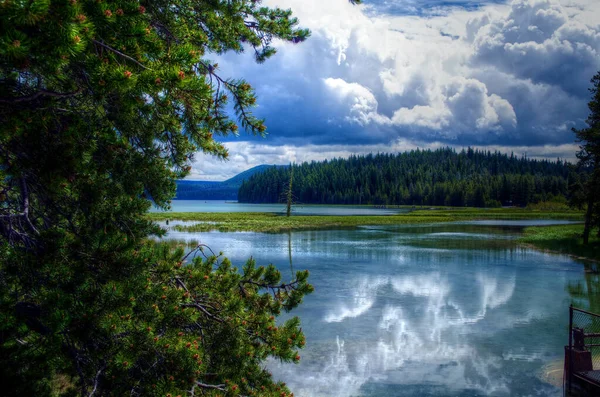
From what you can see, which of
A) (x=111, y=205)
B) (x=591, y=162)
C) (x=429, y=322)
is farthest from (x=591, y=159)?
(x=111, y=205)

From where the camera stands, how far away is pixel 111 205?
217 inches

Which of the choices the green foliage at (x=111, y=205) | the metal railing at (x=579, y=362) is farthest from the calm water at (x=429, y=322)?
the green foliage at (x=111, y=205)

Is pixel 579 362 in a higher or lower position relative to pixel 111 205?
lower

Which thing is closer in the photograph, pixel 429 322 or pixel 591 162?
pixel 429 322

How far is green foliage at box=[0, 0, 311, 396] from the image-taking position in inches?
141

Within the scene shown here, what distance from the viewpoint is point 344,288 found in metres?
23.7

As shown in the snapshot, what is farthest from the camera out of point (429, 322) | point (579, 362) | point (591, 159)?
point (591, 159)

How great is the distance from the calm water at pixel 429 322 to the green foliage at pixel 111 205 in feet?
21.3

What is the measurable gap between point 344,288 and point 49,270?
2004 centimetres

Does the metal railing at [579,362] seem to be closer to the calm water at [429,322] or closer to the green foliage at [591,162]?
the calm water at [429,322]

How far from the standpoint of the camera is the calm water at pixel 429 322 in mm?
12508

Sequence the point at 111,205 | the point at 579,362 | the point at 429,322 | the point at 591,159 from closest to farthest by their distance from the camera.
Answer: the point at 111,205, the point at 579,362, the point at 429,322, the point at 591,159

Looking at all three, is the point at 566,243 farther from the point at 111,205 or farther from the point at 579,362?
the point at 111,205

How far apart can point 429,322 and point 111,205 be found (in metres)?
15.3
